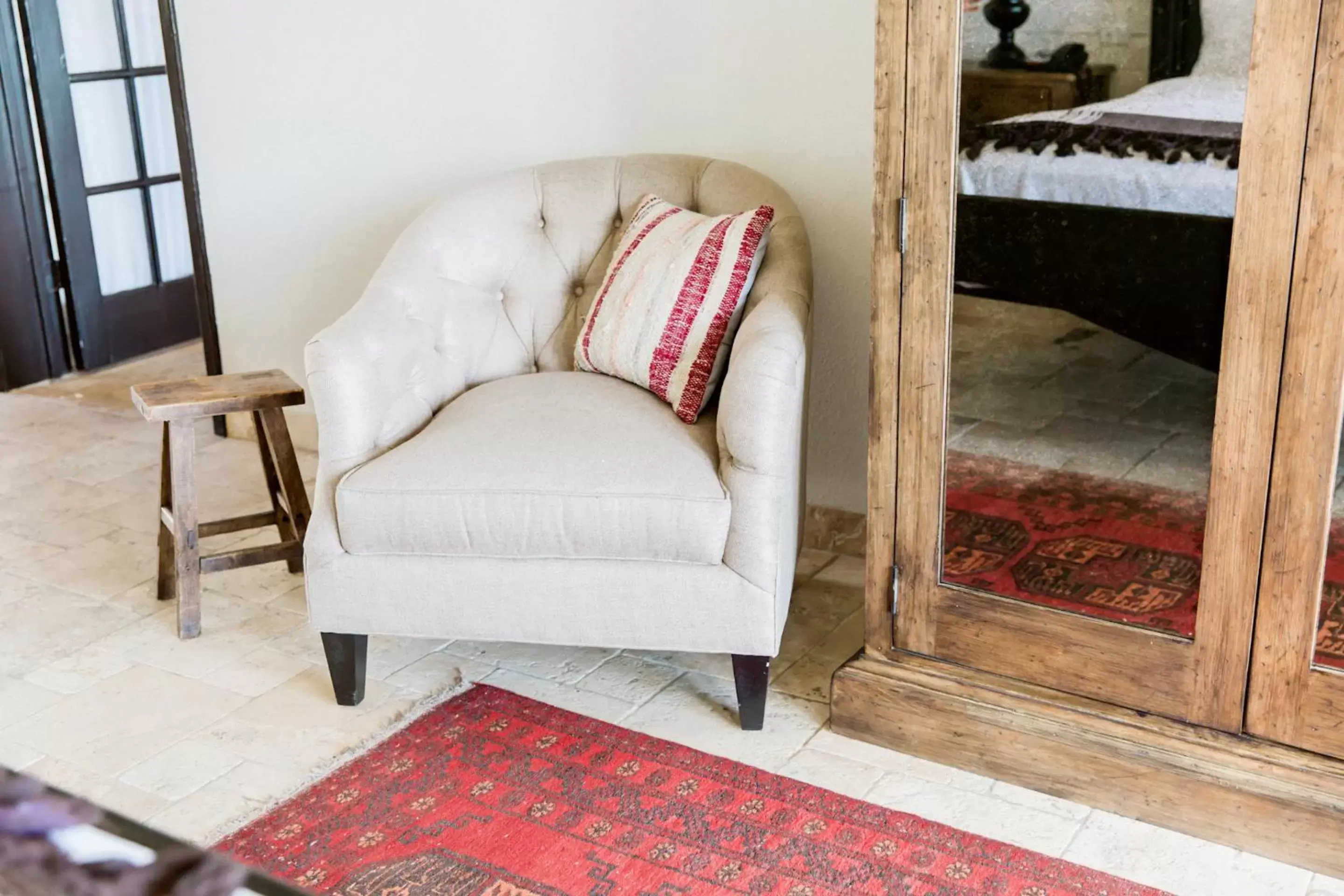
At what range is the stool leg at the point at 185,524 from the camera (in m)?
2.58

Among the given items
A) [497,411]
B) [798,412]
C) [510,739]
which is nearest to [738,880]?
[510,739]

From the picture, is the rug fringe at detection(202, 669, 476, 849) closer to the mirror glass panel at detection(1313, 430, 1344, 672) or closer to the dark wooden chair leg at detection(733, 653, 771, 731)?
the dark wooden chair leg at detection(733, 653, 771, 731)

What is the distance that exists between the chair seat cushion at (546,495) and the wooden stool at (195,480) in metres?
0.45

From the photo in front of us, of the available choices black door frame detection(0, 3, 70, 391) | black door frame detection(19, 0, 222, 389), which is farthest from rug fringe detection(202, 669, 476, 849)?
black door frame detection(0, 3, 70, 391)

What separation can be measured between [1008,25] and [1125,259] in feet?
1.17

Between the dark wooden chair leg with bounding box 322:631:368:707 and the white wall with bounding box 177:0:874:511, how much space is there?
44.7 inches

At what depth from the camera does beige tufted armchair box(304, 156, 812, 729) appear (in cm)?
212

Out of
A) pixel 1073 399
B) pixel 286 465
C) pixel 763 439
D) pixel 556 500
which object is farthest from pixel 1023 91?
pixel 286 465

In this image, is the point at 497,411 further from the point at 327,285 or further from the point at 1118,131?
the point at 327,285

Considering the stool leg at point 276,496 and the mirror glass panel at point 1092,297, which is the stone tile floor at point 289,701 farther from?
the mirror glass panel at point 1092,297

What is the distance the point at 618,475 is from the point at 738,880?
651 mm

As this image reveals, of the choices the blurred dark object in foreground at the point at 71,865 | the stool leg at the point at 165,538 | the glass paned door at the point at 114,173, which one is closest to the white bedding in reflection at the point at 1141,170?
the blurred dark object in foreground at the point at 71,865

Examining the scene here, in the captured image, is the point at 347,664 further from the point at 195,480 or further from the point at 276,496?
the point at 276,496

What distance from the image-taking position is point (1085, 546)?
1964 millimetres
